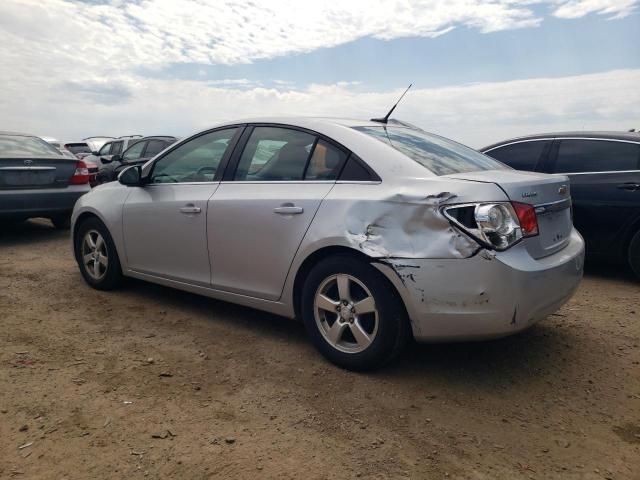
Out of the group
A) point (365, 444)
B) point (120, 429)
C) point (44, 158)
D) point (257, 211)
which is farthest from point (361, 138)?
point (44, 158)


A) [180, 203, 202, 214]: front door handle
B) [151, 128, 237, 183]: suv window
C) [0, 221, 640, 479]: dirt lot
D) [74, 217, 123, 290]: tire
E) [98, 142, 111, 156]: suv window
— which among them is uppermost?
[151, 128, 237, 183]: suv window

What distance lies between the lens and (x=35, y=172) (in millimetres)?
6938

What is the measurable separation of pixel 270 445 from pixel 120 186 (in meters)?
3.00

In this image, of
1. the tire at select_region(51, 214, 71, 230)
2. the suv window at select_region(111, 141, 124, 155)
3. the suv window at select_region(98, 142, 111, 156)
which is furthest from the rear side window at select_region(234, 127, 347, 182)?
the suv window at select_region(98, 142, 111, 156)

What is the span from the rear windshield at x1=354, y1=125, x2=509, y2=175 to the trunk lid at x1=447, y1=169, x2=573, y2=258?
0.14 metres

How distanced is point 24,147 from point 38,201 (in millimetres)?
913

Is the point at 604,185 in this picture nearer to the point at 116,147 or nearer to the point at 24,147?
the point at 24,147

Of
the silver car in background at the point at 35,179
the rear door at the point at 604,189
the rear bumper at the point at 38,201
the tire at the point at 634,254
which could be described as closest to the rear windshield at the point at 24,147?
the silver car in background at the point at 35,179

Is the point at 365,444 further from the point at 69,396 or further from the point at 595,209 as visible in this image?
the point at 595,209

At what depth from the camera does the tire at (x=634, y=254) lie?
16.8 ft

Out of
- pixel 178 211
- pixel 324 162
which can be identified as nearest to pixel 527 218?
pixel 324 162

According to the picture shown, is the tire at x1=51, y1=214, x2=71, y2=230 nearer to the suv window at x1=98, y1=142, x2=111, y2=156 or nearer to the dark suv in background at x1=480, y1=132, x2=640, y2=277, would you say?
the dark suv in background at x1=480, y1=132, x2=640, y2=277

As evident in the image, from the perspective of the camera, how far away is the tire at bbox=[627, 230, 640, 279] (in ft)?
16.8

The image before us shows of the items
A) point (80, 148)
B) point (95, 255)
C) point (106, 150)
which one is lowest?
point (95, 255)
